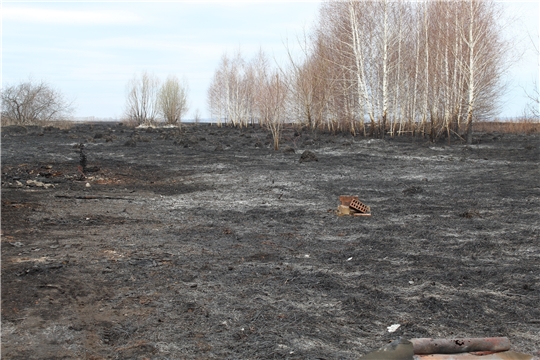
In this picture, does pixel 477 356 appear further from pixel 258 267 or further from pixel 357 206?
pixel 357 206

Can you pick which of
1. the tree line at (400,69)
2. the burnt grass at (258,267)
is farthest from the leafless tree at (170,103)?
the burnt grass at (258,267)

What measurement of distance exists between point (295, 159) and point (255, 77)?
39.2 meters

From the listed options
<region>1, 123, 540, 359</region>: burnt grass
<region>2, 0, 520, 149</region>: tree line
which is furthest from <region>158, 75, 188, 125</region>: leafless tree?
<region>1, 123, 540, 359</region>: burnt grass

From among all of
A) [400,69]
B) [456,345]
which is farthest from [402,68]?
[456,345]

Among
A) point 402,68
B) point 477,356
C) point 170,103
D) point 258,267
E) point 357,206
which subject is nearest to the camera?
point 477,356

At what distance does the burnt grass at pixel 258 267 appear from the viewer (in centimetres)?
387

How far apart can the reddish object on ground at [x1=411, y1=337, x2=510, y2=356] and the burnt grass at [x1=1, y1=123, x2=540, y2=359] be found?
2.92 ft

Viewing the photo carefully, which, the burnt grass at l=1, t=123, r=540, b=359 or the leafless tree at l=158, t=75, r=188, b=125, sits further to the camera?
the leafless tree at l=158, t=75, r=188, b=125

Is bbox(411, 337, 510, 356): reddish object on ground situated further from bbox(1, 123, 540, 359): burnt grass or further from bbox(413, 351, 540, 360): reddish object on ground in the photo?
bbox(1, 123, 540, 359): burnt grass

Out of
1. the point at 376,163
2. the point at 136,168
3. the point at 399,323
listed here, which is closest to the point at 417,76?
the point at 376,163

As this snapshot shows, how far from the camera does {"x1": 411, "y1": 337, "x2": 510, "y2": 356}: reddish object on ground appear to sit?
2.75 m

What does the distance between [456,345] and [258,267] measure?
9.94ft

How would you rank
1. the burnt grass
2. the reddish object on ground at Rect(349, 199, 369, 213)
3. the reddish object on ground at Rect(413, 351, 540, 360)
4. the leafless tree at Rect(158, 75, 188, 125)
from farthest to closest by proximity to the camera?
the leafless tree at Rect(158, 75, 188, 125) < the reddish object on ground at Rect(349, 199, 369, 213) < the burnt grass < the reddish object on ground at Rect(413, 351, 540, 360)

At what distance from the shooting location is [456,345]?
2816mm
